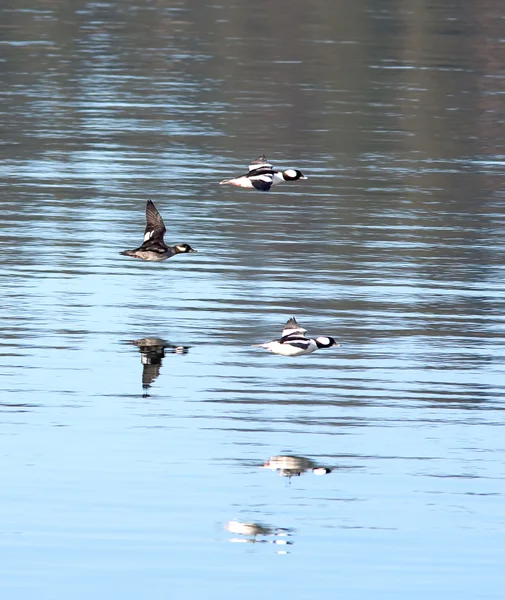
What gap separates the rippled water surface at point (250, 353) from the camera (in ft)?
48.7

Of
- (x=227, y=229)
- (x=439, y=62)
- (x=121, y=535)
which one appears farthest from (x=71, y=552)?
(x=439, y=62)

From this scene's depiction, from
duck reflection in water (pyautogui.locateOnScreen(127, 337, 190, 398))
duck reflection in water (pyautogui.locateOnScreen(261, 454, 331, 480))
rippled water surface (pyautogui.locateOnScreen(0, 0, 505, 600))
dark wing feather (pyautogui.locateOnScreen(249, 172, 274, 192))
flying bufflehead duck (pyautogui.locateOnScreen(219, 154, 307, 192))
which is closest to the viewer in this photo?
rippled water surface (pyautogui.locateOnScreen(0, 0, 505, 600))

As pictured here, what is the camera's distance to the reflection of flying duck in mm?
16656

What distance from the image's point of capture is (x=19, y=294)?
953 inches

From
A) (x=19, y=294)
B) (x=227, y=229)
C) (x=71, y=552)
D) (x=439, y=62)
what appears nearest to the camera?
(x=71, y=552)

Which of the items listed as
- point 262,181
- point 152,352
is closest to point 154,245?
point 262,181

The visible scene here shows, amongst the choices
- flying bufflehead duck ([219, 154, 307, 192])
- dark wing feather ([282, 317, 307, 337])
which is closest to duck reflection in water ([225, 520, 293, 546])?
dark wing feather ([282, 317, 307, 337])

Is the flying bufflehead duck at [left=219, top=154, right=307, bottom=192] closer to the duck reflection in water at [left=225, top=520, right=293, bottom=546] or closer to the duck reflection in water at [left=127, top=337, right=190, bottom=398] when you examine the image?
the duck reflection in water at [left=127, top=337, right=190, bottom=398]

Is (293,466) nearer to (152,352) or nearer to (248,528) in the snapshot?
(248,528)

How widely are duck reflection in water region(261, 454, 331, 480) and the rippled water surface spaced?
45 mm

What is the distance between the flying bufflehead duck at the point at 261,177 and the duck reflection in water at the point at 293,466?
7466mm

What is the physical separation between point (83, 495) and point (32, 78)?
37.5 meters

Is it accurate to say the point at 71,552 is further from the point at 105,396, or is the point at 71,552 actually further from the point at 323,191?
the point at 323,191

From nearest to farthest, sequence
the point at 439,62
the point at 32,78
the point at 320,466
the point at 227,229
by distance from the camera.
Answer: the point at 320,466
the point at 227,229
the point at 32,78
the point at 439,62
